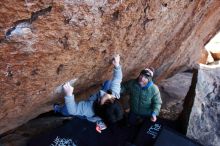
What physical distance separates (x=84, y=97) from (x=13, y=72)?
2.71 meters

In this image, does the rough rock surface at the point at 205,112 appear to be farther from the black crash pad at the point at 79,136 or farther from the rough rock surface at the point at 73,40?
the black crash pad at the point at 79,136

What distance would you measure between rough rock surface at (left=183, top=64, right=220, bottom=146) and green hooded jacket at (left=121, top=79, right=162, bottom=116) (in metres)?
0.88

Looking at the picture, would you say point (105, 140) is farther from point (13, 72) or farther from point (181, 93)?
point (181, 93)

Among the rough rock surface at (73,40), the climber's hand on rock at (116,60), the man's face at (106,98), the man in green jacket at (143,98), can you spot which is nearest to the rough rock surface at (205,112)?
the man in green jacket at (143,98)

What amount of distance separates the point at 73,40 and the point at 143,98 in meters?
2.47

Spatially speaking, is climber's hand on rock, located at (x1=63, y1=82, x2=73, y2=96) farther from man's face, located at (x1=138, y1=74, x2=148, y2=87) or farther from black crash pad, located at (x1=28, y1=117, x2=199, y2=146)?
man's face, located at (x1=138, y1=74, x2=148, y2=87)

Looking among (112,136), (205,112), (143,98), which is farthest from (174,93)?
(112,136)

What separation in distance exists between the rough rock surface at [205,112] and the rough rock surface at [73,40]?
1.13 m

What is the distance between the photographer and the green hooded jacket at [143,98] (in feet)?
20.2

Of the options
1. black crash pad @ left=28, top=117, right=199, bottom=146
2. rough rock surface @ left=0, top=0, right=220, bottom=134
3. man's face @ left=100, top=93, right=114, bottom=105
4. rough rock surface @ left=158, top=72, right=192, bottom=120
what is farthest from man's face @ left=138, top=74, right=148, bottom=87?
rough rock surface @ left=158, top=72, right=192, bottom=120

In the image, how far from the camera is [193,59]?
9625mm

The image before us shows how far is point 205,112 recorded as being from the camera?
6742mm

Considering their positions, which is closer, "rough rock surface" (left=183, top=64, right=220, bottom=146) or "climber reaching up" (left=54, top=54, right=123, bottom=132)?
"climber reaching up" (left=54, top=54, right=123, bottom=132)

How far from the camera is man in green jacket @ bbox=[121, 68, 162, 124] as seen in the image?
20.0ft
